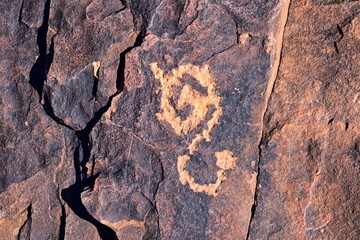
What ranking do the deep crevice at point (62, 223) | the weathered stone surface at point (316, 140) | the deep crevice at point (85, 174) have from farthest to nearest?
Result: the deep crevice at point (62, 223)
the deep crevice at point (85, 174)
the weathered stone surface at point (316, 140)

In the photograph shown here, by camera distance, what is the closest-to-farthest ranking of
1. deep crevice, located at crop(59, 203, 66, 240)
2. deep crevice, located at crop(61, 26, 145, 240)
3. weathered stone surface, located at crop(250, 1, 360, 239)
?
weathered stone surface, located at crop(250, 1, 360, 239), deep crevice, located at crop(61, 26, 145, 240), deep crevice, located at crop(59, 203, 66, 240)

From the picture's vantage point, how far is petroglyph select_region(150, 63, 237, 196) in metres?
1.54

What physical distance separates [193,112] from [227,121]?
106 millimetres

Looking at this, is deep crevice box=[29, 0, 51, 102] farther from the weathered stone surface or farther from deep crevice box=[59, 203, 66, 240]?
the weathered stone surface

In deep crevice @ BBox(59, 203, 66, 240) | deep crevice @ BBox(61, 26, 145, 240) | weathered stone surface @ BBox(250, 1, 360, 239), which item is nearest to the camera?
weathered stone surface @ BBox(250, 1, 360, 239)

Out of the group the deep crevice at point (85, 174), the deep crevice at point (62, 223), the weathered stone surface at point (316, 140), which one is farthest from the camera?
the deep crevice at point (62, 223)

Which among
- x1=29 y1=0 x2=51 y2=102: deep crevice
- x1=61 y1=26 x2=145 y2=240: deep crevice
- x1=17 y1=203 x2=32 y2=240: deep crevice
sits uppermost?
x1=29 y1=0 x2=51 y2=102: deep crevice

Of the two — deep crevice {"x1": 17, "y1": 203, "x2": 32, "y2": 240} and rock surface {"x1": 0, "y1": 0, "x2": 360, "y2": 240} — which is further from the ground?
rock surface {"x1": 0, "y1": 0, "x2": 360, "y2": 240}

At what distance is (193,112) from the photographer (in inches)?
60.8

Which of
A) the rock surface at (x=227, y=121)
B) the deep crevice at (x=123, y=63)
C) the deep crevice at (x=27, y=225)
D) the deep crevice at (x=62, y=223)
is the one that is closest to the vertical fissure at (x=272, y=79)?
the rock surface at (x=227, y=121)

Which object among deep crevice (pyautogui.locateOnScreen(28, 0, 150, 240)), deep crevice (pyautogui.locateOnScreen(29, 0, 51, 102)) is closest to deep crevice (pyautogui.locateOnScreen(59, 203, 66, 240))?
deep crevice (pyautogui.locateOnScreen(28, 0, 150, 240))

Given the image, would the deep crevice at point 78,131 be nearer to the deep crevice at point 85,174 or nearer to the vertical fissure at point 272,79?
the deep crevice at point 85,174

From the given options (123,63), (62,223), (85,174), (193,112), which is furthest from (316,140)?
(62,223)

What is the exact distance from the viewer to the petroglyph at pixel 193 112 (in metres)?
1.54
